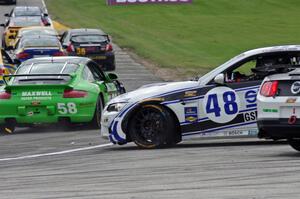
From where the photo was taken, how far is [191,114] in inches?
567

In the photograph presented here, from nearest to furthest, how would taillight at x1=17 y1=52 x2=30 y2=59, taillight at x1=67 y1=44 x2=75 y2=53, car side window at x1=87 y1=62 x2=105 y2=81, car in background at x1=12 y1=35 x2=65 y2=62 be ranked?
1. car side window at x1=87 y1=62 x2=105 y2=81
2. taillight at x1=17 y1=52 x2=30 y2=59
3. car in background at x1=12 y1=35 x2=65 y2=62
4. taillight at x1=67 y1=44 x2=75 y2=53

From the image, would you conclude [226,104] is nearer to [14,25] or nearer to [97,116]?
[97,116]

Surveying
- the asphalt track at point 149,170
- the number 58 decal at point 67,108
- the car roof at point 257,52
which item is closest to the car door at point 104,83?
the number 58 decal at point 67,108

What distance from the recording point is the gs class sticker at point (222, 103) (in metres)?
14.3

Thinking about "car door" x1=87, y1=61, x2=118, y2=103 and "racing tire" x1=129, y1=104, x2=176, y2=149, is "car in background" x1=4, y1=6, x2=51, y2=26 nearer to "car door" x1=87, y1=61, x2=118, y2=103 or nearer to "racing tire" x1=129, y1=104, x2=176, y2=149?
"car door" x1=87, y1=61, x2=118, y2=103

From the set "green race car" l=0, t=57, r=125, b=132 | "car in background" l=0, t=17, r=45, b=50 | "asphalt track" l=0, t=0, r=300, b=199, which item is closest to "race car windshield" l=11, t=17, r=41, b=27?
"car in background" l=0, t=17, r=45, b=50

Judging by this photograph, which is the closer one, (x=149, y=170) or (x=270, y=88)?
(x=149, y=170)

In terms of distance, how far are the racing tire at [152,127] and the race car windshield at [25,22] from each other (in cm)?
2945

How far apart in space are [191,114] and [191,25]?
39418 mm

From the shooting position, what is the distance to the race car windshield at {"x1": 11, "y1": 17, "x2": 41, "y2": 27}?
43812 mm

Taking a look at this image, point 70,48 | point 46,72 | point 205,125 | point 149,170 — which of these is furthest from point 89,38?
point 149,170

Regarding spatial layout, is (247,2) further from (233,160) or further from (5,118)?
(233,160)

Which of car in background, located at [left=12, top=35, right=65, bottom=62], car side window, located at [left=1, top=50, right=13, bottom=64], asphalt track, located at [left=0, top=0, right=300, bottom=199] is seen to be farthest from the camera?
car in background, located at [left=12, top=35, right=65, bottom=62]

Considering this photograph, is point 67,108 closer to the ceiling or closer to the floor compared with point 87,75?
closer to the floor
